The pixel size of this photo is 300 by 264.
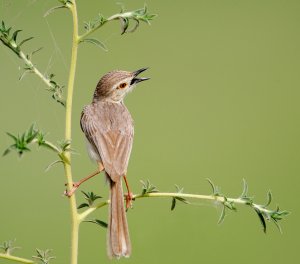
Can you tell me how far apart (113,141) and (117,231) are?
1092 millimetres

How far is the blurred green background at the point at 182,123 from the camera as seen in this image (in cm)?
818

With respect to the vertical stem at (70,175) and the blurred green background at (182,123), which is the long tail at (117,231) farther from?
the blurred green background at (182,123)

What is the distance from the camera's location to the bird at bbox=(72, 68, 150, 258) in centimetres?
337

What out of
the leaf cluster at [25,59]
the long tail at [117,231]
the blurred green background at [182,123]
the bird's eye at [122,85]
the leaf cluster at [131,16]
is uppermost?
the blurred green background at [182,123]

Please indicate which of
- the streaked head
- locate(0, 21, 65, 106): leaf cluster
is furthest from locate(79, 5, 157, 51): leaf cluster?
the streaked head

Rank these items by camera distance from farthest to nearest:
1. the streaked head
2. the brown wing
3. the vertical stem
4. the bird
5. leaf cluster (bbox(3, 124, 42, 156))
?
the streaked head
the brown wing
the bird
the vertical stem
leaf cluster (bbox(3, 124, 42, 156))

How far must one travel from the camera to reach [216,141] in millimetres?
10430

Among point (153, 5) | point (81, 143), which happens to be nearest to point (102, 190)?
point (81, 143)

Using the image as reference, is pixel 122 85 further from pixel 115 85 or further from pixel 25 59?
pixel 25 59

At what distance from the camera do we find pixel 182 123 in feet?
35.8

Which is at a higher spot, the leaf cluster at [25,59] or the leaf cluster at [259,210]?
the leaf cluster at [25,59]

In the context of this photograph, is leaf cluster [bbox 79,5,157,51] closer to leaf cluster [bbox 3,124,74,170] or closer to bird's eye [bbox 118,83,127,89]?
leaf cluster [bbox 3,124,74,170]

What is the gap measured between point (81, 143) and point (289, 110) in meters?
3.83

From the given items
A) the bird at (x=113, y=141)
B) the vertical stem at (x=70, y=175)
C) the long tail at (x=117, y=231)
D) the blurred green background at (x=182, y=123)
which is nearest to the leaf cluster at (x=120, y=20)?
the vertical stem at (x=70, y=175)
